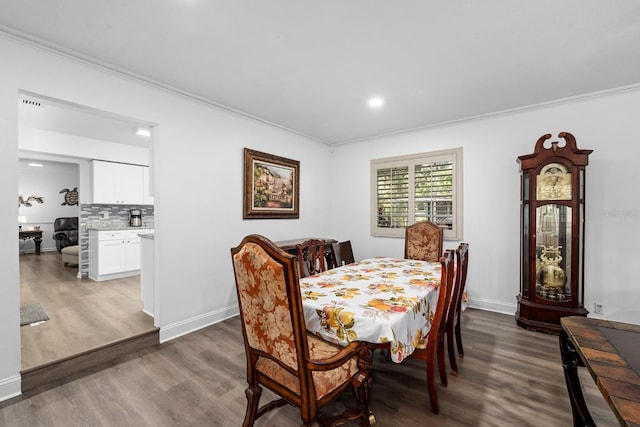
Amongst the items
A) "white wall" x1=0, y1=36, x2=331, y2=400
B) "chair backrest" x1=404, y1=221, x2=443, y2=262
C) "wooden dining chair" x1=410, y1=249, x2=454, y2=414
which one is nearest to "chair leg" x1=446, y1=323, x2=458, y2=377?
"wooden dining chair" x1=410, y1=249, x2=454, y2=414

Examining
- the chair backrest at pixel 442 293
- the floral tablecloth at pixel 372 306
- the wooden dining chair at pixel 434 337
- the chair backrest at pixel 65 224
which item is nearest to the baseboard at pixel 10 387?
the floral tablecloth at pixel 372 306

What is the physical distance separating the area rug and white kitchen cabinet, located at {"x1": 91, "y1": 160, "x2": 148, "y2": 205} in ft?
7.56

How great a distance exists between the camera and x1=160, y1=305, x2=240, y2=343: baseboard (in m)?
2.86

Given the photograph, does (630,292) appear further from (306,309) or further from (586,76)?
(306,309)

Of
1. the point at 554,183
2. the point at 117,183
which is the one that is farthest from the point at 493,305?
the point at 117,183

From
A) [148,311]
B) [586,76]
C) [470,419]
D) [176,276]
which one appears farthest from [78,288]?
[586,76]

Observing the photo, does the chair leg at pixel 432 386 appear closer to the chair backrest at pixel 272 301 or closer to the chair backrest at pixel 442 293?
the chair backrest at pixel 442 293

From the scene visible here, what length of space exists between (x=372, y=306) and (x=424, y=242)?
82.3 inches

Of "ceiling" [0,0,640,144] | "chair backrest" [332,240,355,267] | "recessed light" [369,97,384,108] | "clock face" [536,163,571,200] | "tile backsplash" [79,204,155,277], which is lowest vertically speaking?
"chair backrest" [332,240,355,267]

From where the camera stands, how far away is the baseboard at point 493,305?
11.5ft

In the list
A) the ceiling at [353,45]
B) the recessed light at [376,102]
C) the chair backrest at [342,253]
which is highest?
the ceiling at [353,45]

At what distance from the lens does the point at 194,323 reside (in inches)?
122

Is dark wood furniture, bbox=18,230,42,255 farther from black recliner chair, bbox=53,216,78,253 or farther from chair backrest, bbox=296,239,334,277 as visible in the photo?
chair backrest, bbox=296,239,334,277

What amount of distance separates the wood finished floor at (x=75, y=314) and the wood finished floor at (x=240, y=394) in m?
0.33
